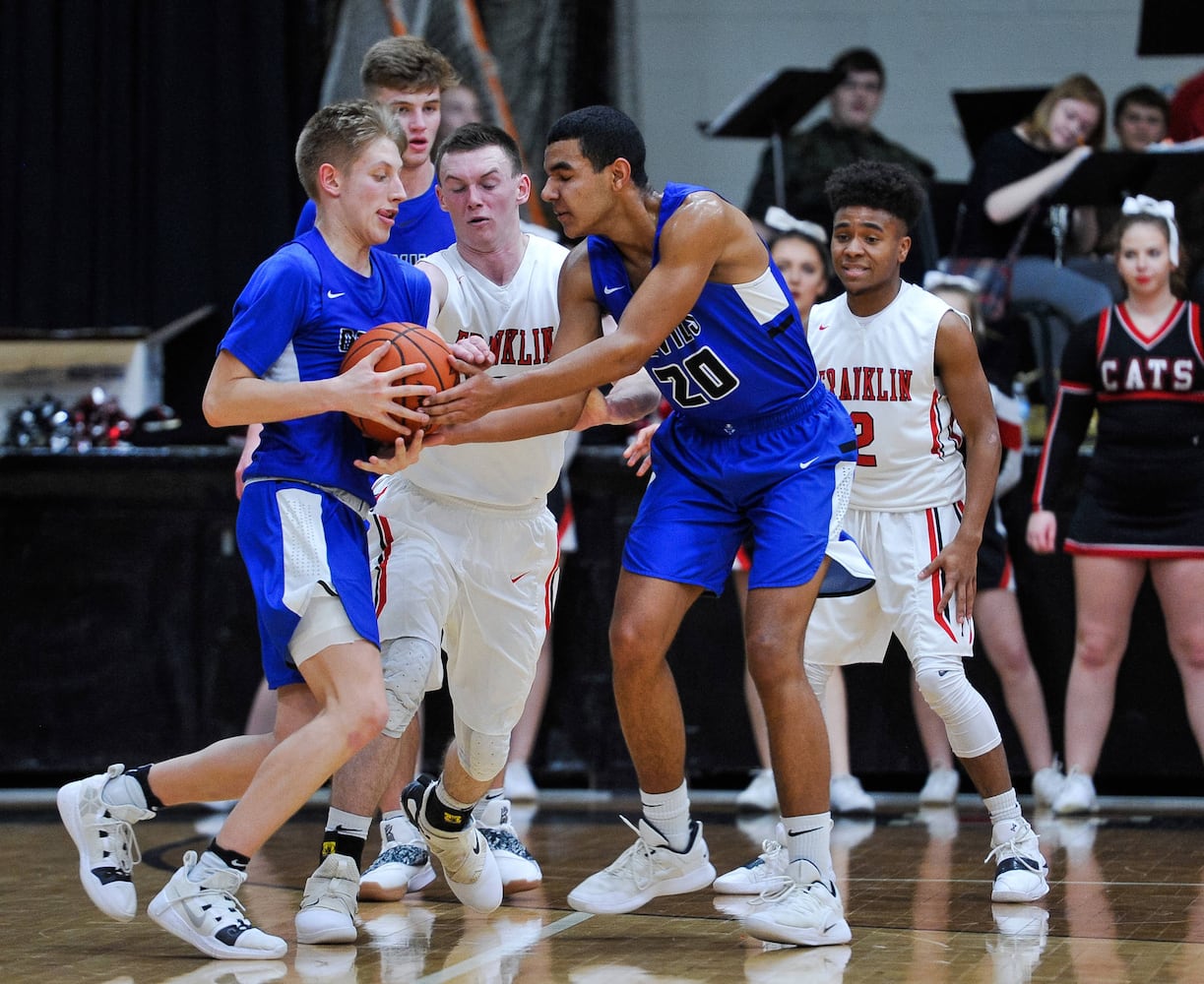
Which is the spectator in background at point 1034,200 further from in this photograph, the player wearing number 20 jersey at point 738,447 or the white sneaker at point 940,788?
the player wearing number 20 jersey at point 738,447

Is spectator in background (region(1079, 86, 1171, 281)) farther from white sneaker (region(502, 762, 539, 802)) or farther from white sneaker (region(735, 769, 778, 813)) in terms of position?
white sneaker (region(502, 762, 539, 802))

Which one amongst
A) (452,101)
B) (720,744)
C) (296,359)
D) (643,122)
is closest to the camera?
(296,359)

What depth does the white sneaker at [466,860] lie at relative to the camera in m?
3.95

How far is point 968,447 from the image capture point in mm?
4395

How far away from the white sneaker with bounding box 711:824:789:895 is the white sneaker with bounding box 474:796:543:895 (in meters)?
0.49

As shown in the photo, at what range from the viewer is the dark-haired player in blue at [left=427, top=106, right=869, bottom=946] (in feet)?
12.1

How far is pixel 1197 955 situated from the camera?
3.47 meters

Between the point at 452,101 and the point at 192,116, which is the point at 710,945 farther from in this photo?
the point at 192,116

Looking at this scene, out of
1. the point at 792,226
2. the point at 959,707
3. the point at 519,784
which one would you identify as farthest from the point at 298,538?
the point at 792,226

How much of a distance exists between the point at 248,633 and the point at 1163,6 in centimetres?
511

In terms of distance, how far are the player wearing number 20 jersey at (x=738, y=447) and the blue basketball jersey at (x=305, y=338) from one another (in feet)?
2.01

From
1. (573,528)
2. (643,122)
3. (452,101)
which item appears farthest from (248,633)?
(643,122)

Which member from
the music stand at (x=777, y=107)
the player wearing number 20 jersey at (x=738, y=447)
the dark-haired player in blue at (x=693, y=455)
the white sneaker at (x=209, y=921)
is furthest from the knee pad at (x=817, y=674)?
the music stand at (x=777, y=107)

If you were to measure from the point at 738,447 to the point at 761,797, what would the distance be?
241 cm
